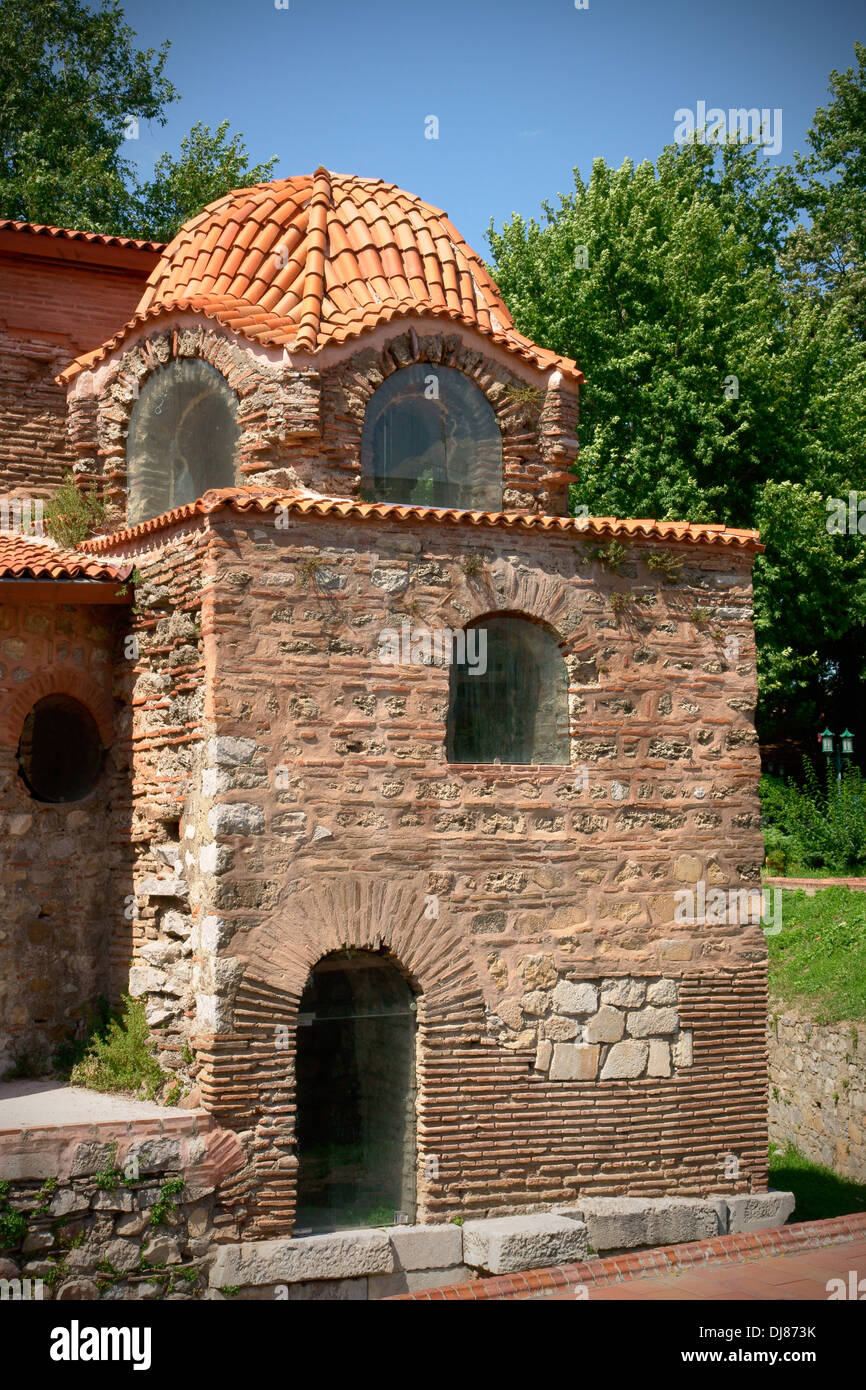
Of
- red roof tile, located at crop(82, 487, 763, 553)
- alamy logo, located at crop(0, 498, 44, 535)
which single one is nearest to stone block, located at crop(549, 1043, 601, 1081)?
red roof tile, located at crop(82, 487, 763, 553)

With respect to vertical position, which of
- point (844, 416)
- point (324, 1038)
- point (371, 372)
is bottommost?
point (324, 1038)

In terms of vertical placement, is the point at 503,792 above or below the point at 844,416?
below

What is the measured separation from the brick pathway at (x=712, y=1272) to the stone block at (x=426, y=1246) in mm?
205

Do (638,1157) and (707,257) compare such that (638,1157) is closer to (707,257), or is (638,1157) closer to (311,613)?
(311,613)

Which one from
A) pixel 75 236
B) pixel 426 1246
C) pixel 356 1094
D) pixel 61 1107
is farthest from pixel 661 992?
pixel 75 236

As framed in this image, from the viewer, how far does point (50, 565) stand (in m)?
9.00

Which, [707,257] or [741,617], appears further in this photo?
[707,257]

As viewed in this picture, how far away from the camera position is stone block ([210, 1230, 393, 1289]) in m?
7.75

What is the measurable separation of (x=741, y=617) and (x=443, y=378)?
2.87m

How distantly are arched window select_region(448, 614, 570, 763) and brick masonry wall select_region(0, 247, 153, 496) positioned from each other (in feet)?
15.7

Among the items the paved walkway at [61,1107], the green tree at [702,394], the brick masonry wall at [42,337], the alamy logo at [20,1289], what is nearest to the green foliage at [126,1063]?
the paved walkway at [61,1107]
